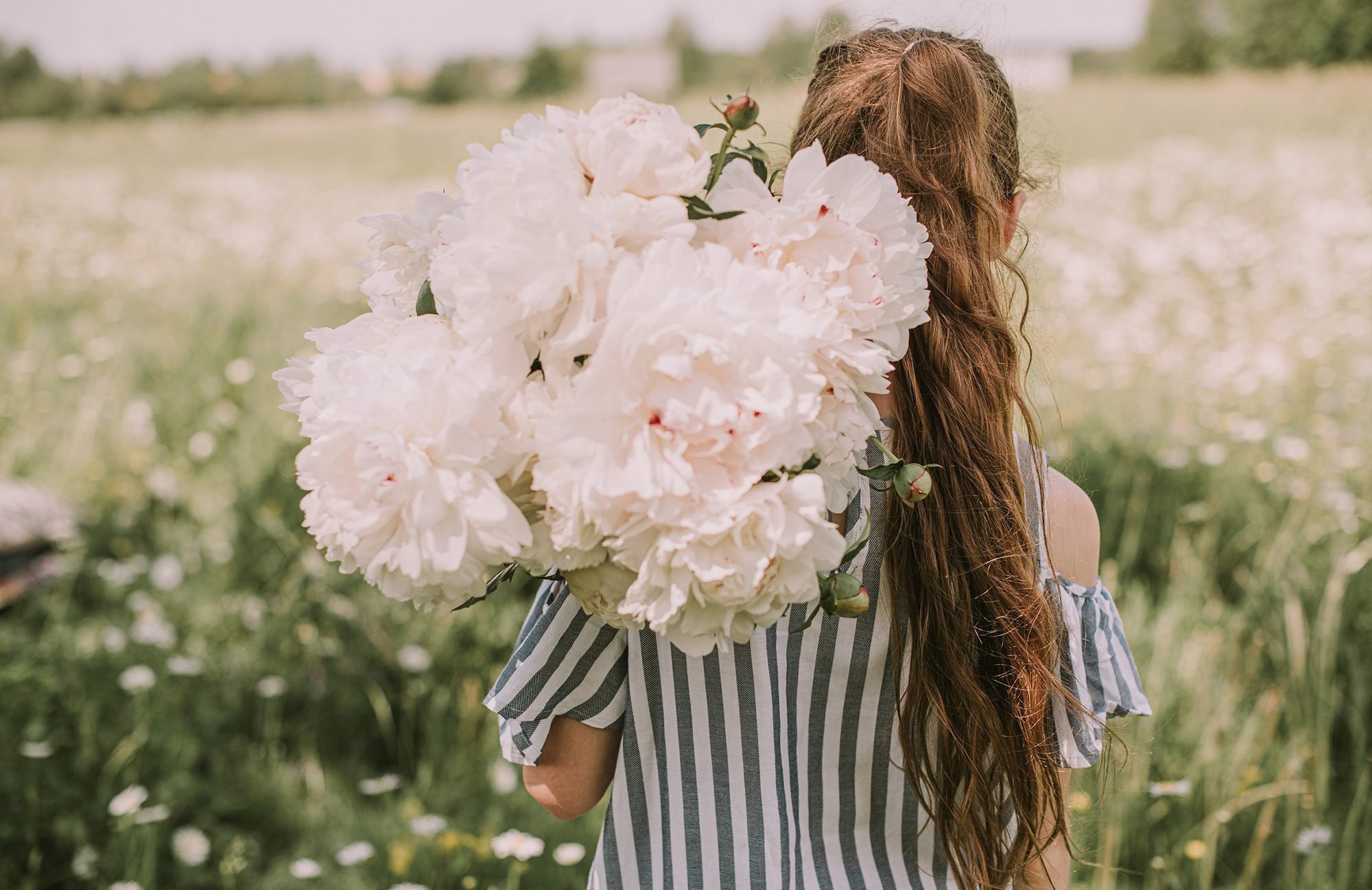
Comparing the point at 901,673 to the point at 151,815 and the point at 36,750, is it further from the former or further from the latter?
the point at 36,750

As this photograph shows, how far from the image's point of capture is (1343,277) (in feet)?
16.5

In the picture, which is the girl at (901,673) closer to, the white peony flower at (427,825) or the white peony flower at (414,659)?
the white peony flower at (427,825)

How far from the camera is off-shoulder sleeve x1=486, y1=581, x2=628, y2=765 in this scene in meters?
1.13

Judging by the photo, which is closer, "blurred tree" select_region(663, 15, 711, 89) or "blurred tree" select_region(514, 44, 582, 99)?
"blurred tree" select_region(514, 44, 582, 99)

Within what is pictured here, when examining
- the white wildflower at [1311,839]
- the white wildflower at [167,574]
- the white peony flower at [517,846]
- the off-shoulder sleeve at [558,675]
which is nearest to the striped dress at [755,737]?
the off-shoulder sleeve at [558,675]

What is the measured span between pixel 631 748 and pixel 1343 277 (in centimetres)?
514

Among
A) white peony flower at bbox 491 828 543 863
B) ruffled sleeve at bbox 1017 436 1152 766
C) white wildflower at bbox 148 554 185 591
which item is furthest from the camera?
white wildflower at bbox 148 554 185 591

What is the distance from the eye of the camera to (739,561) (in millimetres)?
705

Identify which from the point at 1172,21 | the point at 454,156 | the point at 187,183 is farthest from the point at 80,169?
the point at 1172,21

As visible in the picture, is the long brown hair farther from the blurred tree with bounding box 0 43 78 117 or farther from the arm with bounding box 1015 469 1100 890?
the blurred tree with bounding box 0 43 78 117

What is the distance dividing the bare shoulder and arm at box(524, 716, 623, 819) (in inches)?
22.7

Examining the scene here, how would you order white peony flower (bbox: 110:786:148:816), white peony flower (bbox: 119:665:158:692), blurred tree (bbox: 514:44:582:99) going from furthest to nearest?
blurred tree (bbox: 514:44:582:99), white peony flower (bbox: 119:665:158:692), white peony flower (bbox: 110:786:148:816)

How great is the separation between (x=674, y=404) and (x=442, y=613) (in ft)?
7.75

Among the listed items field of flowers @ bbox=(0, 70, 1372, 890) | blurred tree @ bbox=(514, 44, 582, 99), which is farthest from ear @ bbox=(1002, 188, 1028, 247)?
blurred tree @ bbox=(514, 44, 582, 99)
